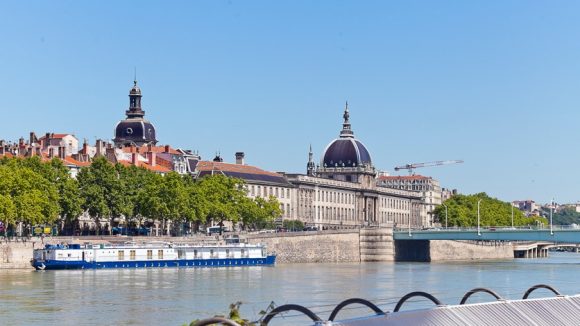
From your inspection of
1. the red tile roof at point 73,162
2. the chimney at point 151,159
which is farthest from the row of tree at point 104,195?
the chimney at point 151,159

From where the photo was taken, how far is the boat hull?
7053cm

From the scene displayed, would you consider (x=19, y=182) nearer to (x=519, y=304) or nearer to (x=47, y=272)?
(x=47, y=272)

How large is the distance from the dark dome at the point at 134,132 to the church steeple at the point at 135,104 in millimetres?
1057

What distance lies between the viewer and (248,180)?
12431 cm

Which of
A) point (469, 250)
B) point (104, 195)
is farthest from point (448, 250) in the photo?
point (104, 195)

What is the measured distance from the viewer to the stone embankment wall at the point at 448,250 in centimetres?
10950

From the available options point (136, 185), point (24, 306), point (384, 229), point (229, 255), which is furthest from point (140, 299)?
point (384, 229)

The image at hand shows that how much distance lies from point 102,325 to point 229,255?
158 ft

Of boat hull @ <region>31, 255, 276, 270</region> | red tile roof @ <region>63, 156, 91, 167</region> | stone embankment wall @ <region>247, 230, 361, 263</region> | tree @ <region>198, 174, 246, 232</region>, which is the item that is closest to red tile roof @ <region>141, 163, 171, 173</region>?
red tile roof @ <region>63, 156, 91, 167</region>

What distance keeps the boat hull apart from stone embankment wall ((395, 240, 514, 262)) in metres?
24.7

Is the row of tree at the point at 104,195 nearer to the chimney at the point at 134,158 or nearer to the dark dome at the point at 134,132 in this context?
the chimney at the point at 134,158

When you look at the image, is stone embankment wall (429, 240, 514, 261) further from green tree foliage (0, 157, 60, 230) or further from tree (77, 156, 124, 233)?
green tree foliage (0, 157, 60, 230)

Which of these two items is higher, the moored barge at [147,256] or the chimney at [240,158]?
the chimney at [240,158]

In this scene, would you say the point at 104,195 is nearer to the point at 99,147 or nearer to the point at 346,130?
the point at 99,147
